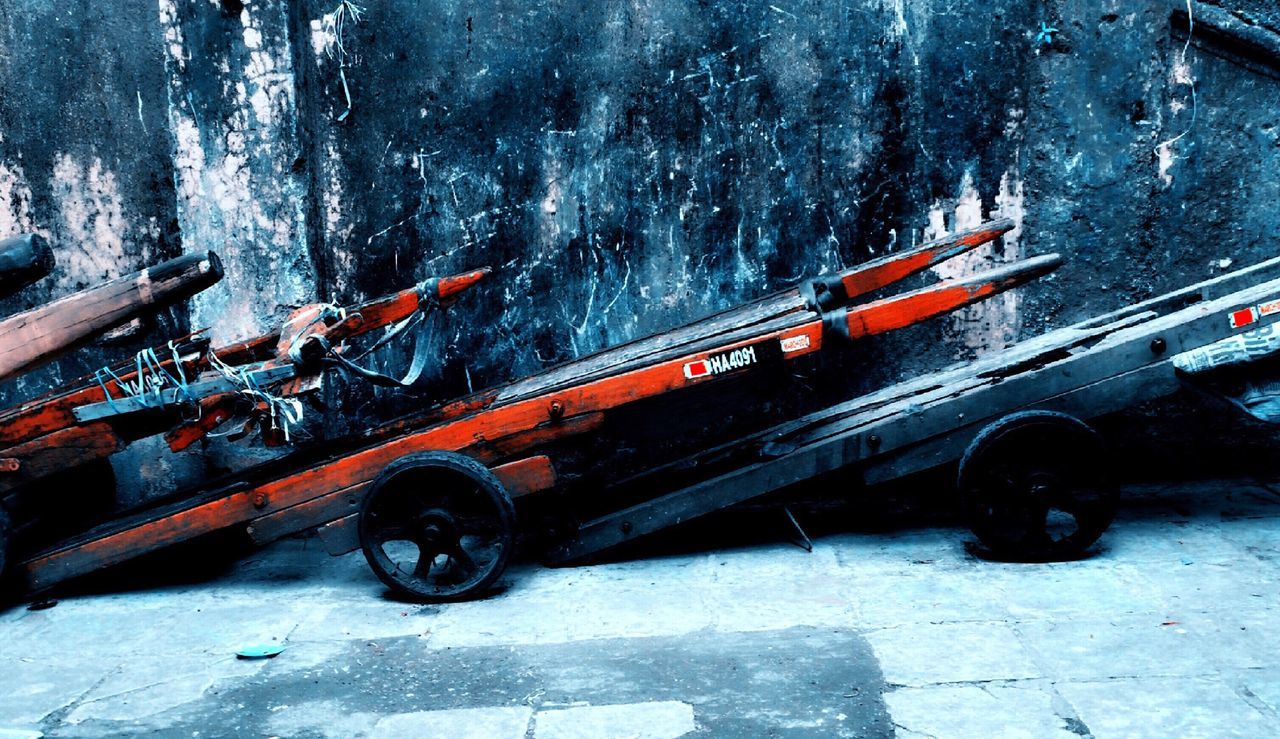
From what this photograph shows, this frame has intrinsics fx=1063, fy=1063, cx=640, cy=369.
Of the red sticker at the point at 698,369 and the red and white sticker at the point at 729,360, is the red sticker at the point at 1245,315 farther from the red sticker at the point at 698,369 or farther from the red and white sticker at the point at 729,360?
the red sticker at the point at 698,369

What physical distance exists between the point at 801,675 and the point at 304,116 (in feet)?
12.6

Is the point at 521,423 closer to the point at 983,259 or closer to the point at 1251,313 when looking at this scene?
the point at 983,259

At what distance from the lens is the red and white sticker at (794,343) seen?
4.14 m

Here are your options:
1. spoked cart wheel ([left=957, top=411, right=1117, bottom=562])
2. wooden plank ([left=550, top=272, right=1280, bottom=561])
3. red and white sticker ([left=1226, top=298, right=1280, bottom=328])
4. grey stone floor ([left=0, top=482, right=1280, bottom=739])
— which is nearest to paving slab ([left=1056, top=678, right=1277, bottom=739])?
grey stone floor ([left=0, top=482, right=1280, bottom=739])

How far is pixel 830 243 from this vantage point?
18.0 feet

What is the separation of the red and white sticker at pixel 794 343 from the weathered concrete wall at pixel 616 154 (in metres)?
1.42

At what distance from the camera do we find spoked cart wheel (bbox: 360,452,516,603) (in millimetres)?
4250

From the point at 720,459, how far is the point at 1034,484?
1.30 m

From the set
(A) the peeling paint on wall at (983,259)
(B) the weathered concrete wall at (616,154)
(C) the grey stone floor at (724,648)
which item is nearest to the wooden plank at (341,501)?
(C) the grey stone floor at (724,648)

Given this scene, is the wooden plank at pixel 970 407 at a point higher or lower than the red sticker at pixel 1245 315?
lower

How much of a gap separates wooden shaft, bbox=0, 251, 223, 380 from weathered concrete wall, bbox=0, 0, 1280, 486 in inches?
68.8

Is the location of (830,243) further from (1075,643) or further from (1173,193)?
(1075,643)

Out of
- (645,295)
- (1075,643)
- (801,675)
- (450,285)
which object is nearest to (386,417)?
(450,285)

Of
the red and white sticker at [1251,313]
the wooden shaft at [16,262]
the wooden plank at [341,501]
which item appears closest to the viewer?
the wooden shaft at [16,262]
